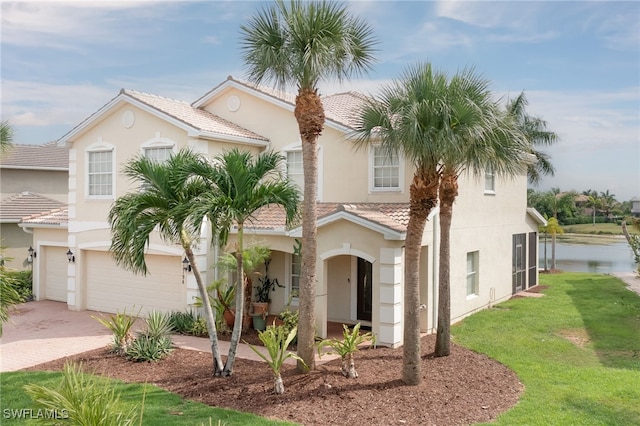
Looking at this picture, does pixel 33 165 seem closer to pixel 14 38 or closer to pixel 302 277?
pixel 14 38

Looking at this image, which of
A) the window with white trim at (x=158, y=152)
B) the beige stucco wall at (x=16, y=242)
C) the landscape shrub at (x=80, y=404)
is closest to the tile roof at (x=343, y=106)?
the window with white trim at (x=158, y=152)

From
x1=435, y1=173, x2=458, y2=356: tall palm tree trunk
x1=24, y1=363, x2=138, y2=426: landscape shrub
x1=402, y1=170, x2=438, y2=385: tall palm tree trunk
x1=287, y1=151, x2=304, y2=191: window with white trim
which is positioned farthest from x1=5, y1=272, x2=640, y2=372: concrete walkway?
x1=24, y1=363, x2=138, y2=426: landscape shrub

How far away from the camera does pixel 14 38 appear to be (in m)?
13.4

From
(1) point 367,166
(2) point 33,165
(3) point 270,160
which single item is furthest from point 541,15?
(2) point 33,165

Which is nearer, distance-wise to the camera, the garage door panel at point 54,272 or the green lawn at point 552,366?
the green lawn at point 552,366

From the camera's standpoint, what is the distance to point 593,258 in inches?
1820

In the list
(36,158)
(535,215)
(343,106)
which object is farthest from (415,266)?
(36,158)

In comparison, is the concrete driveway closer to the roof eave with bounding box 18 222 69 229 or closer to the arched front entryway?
the roof eave with bounding box 18 222 69 229

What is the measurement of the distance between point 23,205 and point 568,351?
26.9 m

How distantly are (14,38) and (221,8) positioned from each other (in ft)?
18.1

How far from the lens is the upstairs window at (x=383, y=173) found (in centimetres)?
1636

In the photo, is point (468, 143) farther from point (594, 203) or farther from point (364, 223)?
point (594, 203)

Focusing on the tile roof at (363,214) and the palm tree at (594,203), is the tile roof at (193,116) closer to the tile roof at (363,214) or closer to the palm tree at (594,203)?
the tile roof at (363,214)

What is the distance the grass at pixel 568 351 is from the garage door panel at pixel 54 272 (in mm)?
16240
